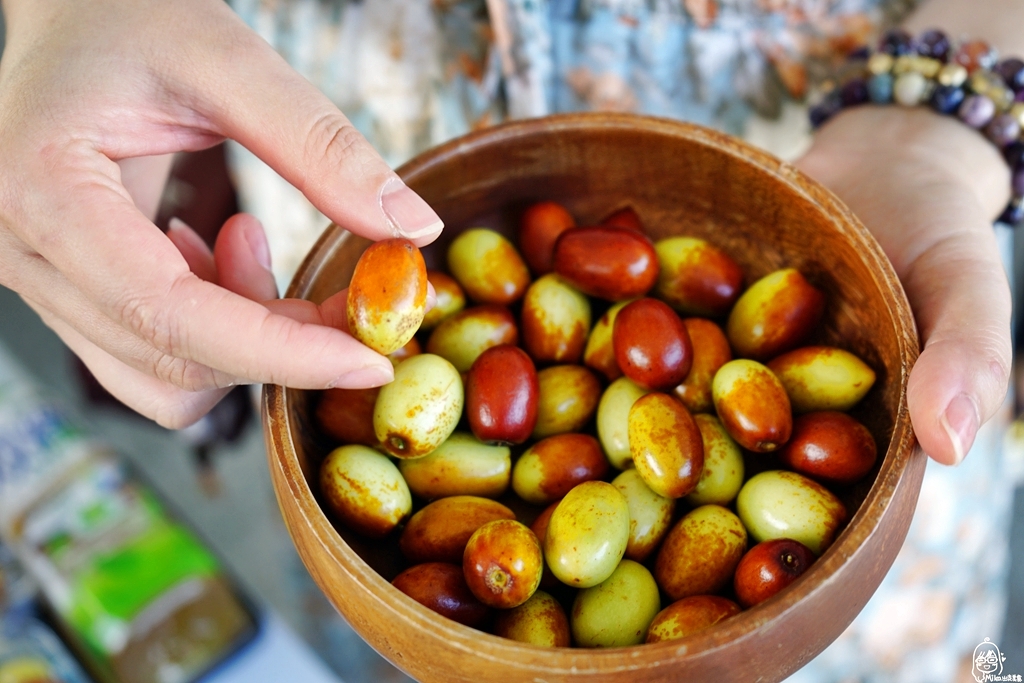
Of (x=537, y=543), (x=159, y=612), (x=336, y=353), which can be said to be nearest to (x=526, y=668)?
(x=537, y=543)

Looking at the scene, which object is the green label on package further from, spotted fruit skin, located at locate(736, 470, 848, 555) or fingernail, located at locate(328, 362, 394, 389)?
spotted fruit skin, located at locate(736, 470, 848, 555)

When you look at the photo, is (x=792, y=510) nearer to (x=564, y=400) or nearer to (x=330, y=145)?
(x=564, y=400)

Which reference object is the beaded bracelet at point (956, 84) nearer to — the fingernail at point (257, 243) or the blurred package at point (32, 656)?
the fingernail at point (257, 243)

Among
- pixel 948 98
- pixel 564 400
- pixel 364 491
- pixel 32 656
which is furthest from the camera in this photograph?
pixel 32 656

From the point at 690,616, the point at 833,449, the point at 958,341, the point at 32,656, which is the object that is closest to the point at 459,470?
the point at 690,616

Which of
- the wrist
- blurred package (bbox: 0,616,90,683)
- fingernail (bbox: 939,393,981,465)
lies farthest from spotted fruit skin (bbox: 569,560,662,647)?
blurred package (bbox: 0,616,90,683)

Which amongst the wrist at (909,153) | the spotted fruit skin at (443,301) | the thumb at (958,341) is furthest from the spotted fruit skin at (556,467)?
the wrist at (909,153)
